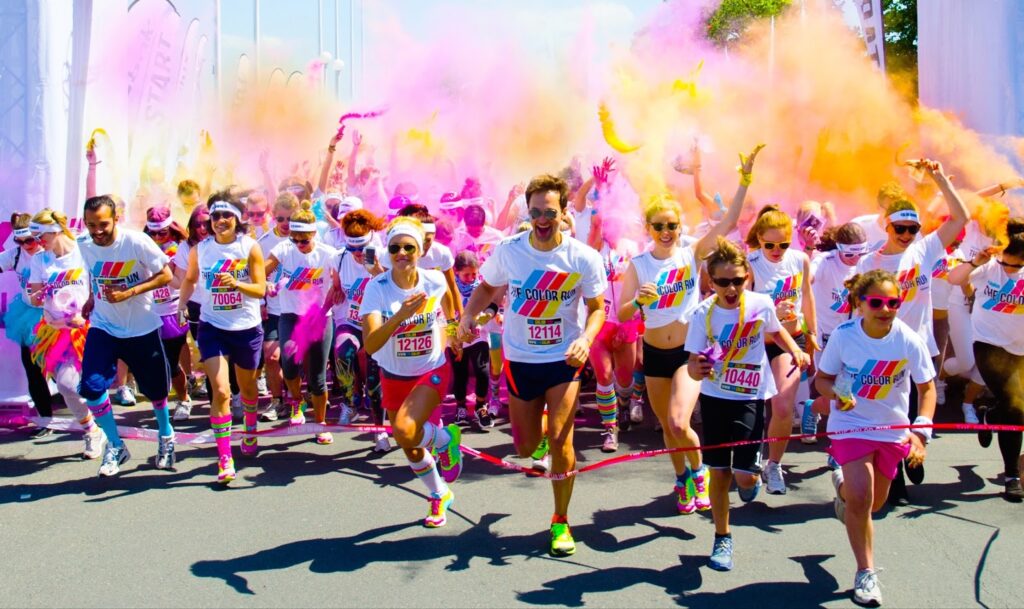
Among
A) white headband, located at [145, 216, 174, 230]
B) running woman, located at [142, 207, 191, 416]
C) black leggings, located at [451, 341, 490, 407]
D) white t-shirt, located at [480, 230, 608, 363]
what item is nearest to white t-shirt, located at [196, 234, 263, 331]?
running woman, located at [142, 207, 191, 416]

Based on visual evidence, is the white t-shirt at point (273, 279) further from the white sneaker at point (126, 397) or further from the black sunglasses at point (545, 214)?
the black sunglasses at point (545, 214)

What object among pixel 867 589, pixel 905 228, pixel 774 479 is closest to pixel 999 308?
pixel 905 228

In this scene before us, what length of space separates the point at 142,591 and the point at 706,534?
9.32 ft

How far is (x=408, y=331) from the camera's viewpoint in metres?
5.01

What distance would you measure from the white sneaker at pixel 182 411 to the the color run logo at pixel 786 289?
16.6ft

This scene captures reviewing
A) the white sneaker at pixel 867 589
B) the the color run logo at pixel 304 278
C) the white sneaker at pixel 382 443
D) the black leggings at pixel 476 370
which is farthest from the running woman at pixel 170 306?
the white sneaker at pixel 867 589

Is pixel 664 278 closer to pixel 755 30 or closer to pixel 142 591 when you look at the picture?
pixel 142 591

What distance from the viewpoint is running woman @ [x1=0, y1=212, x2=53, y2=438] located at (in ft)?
22.8

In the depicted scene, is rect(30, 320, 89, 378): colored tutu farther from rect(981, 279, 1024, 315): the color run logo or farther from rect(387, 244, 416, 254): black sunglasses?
rect(981, 279, 1024, 315): the color run logo

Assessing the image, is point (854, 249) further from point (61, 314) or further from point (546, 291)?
→ point (61, 314)

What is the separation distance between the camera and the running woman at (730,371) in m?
4.37

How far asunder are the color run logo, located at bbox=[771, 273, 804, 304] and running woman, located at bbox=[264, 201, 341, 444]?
3283mm

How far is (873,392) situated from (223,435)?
13.1 ft

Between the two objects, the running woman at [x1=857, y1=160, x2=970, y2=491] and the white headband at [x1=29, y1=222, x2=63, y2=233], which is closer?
the running woman at [x1=857, y1=160, x2=970, y2=491]
